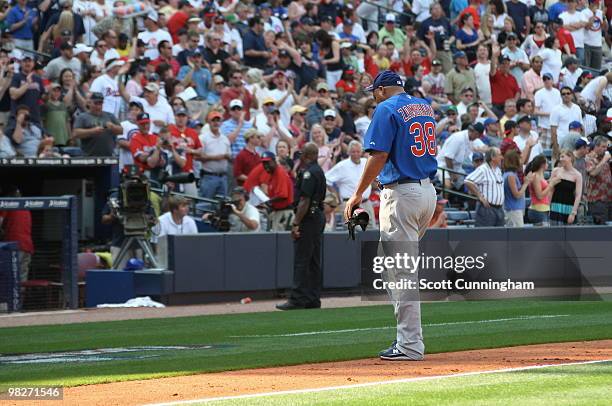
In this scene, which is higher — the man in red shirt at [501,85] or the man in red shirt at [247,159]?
the man in red shirt at [501,85]

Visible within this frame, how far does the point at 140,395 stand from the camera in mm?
8086

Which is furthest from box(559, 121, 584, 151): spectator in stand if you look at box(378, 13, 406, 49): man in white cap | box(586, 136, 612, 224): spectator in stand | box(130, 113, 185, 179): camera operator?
box(130, 113, 185, 179): camera operator

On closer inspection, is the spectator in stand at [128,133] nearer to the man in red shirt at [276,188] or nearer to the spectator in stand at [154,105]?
the spectator in stand at [154,105]

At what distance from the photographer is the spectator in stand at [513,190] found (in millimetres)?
20531

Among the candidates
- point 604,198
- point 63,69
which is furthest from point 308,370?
point 604,198

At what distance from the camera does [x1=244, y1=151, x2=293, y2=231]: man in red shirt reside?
1922 centimetres

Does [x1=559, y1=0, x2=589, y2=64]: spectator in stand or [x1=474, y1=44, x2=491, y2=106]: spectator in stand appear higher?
[x1=559, y1=0, x2=589, y2=64]: spectator in stand

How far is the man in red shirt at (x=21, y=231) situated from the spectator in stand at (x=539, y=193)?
27.7 ft

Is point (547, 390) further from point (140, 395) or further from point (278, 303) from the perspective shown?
point (278, 303)

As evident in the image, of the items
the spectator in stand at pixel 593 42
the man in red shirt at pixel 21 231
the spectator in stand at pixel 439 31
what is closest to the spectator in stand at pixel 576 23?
the spectator in stand at pixel 593 42

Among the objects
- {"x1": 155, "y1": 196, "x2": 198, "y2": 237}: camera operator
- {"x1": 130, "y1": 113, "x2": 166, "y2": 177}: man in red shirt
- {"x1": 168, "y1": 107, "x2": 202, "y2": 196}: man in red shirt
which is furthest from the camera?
{"x1": 168, "y1": 107, "x2": 202, "y2": 196}: man in red shirt

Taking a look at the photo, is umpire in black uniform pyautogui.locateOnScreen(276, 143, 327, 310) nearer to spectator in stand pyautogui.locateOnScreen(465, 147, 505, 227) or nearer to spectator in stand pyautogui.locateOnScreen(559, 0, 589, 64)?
spectator in stand pyautogui.locateOnScreen(465, 147, 505, 227)

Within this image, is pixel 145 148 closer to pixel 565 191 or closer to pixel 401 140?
pixel 565 191

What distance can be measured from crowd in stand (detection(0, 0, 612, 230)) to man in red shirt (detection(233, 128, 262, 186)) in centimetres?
4
